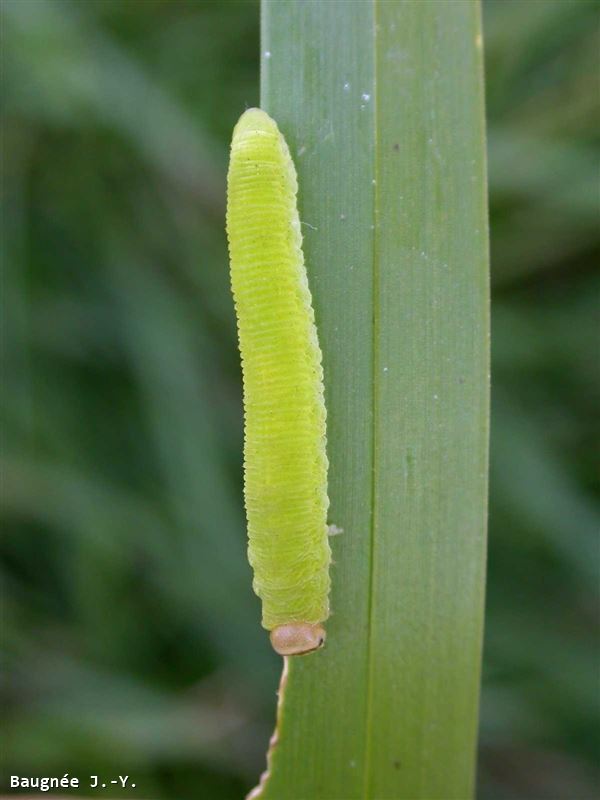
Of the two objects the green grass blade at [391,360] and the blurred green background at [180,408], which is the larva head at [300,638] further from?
the blurred green background at [180,408]

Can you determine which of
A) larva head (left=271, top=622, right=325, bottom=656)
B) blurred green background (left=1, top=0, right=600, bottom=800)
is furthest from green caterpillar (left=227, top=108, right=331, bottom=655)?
blurred green background (left=1, top=0, right=600, bottom=800)

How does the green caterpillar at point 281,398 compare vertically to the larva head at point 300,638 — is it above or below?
above

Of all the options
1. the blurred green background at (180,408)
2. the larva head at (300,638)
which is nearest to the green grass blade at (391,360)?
the larva head at (300,638)

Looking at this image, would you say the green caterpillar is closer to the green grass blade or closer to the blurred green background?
the green grass blade

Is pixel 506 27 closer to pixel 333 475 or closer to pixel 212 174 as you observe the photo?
pixel 212 174

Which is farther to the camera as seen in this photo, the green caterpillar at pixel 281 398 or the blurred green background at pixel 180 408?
the blurred green background at pixel 180 408
